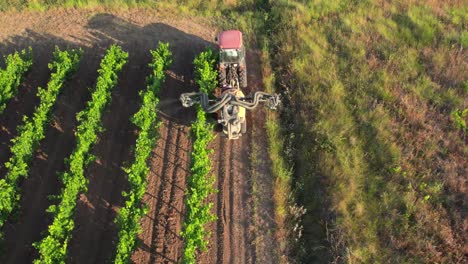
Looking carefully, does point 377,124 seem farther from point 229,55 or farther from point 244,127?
point 229,55

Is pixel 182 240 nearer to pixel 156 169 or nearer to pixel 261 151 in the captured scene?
pixel 156 169

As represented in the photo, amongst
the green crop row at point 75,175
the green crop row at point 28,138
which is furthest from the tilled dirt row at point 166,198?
the green crop row at point 28,138

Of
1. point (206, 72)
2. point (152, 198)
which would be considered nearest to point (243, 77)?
point (206, 72)

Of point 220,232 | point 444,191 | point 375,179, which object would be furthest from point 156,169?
point 444,191

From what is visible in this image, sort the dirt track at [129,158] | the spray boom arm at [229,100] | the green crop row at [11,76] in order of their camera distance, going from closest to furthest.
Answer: the dirt track at [129,158], the spray boom arm at [229,100], the green crop row at [11,76]

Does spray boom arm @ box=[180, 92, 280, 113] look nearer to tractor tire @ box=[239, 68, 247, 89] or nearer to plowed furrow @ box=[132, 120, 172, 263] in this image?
tractor tire @ box=[239, 68, 247, 89]

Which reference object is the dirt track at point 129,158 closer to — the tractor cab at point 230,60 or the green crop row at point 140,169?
the green crop row at point 140,169

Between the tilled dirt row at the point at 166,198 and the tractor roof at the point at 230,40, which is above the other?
the tractor roof at the point at 230,40
